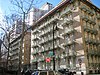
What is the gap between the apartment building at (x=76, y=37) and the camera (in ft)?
101

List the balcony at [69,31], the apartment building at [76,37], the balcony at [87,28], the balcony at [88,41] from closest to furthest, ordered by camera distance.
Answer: the apartment building at [76,37], the balcony at [88,41], the balcony at [87,28], the balcony at [69,31]

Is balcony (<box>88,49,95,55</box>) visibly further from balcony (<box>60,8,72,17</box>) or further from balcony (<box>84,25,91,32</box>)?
balcony (<box>60,8,72,17</box>)

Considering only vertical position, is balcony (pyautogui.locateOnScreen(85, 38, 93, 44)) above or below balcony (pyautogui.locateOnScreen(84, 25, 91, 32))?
below

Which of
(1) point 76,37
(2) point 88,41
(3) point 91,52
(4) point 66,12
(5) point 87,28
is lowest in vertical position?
(3) point 91,52

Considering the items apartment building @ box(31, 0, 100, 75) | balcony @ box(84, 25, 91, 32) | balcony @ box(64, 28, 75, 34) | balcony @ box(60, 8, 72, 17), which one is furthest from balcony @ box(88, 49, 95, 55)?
balcony @ box(60, 8, 72, 17)

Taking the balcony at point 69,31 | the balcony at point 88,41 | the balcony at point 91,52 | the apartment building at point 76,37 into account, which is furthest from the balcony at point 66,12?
the balcony at point 91,52

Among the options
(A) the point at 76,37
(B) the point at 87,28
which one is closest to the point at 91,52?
(A) the point at 76,37

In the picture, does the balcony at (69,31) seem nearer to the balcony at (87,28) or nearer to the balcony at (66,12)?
the balcony at (87,28)

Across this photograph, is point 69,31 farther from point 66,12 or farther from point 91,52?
point 91,52

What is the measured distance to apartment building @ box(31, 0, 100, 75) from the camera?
101 ft

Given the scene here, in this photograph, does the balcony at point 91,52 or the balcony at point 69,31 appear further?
the balcony at point 69,31

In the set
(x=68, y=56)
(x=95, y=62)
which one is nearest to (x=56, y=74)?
(x=68, y=56)

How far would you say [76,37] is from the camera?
105ft

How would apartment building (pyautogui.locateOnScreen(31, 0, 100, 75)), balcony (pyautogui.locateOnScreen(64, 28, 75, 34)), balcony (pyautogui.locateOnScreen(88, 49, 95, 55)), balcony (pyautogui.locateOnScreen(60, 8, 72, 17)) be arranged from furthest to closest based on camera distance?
balcony (pyautogui.locateOnScreen(60, 8, 72, 17)) < balcony (pyautogui.locateOnScreen(64, 28, 75, 34)) < balcony (pyautogui.locateOnScreen(88, 49, 95, 55)) < apartment building (pyautogui.locateOnScreen(31, 0, 100, 75))
